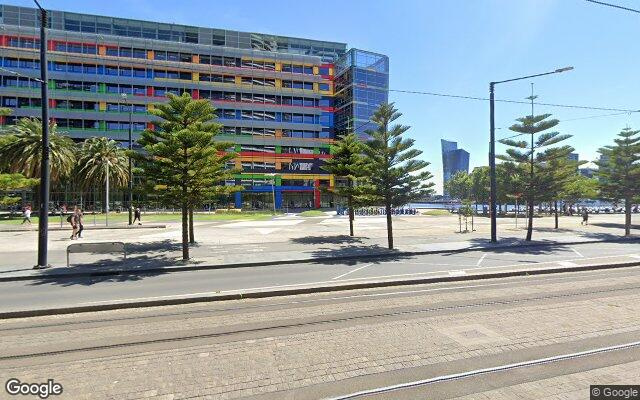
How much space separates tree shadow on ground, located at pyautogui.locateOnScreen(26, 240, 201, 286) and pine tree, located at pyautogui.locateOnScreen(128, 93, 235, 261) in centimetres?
140

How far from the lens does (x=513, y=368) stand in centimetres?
547

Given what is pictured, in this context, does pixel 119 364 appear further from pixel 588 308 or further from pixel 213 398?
pixel 588 308

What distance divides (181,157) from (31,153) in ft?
112

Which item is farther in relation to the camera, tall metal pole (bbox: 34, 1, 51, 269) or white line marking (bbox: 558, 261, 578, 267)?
white line marking (bbox: 558, 261, 578, 267)

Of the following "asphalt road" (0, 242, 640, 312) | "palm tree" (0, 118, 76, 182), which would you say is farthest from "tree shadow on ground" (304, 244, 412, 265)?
"palm tree" (0, 118, 76, 182)

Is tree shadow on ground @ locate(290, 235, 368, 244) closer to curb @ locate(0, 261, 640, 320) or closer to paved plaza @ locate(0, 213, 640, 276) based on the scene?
paved plaza @ locate(0, 213, 640, 276)

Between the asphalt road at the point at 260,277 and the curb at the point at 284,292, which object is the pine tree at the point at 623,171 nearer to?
the asphalt road at the point at 260,277

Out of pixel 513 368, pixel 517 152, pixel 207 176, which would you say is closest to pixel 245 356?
pixel 513 368

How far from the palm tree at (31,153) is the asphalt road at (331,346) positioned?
38522 millimetres

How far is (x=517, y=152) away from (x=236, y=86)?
5156cm

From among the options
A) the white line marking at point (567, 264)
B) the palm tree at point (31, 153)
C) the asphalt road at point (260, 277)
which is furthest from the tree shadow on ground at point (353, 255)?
the palm tree at point (31, 153)

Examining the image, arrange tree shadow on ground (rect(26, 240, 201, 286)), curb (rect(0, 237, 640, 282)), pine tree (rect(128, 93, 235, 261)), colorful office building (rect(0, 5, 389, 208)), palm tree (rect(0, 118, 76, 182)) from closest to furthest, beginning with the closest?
tree shadow on ground (rect(26, 240, 201, 286)), curb (rect(0, 237, 640, 282)), pine tree (rect(128, 93, 235, 261)), palm tree (rect(0, 118, 76, 182)), colorful office building (rect(0, 5, 389, 208))

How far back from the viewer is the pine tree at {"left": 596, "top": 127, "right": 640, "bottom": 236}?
28609mm

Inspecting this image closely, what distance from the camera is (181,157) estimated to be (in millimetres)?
14789
